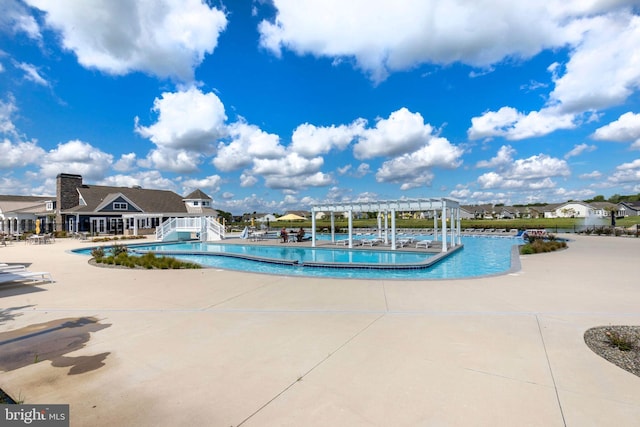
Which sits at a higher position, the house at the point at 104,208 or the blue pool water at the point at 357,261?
the house at the point at 104,208

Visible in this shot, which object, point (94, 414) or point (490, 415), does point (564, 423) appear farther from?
point (94, 414)

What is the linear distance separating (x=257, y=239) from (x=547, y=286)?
22.2 meters

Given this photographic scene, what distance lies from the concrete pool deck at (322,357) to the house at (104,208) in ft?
102

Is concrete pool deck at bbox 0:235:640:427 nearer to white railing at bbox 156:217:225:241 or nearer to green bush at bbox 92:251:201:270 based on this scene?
green bush at bbox 92:251:201:270

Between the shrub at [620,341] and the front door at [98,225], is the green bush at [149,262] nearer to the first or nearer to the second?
the shrub at [620,341]

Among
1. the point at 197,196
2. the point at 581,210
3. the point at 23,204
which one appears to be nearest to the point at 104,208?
the point at 197,196

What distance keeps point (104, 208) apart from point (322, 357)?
3956 cm

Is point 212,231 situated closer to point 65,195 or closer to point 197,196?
point 197,196

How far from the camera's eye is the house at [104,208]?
34594 mm

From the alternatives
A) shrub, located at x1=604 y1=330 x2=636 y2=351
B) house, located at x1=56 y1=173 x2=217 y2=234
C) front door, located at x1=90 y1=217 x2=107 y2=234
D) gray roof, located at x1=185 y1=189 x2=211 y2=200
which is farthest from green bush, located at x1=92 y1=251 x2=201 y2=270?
gray roof, located at x1=185 y1=189 x2=211 y2=200

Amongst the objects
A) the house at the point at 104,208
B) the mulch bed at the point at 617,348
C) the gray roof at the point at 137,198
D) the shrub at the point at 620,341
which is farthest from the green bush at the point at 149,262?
the gray roof at the point at 137,198

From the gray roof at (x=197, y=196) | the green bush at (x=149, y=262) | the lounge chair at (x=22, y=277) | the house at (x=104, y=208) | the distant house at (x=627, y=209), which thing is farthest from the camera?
the distant house at (x=627, y=209)

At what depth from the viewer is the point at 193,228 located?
28.9 meters

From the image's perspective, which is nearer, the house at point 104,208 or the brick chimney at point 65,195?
the house at point 104,208
